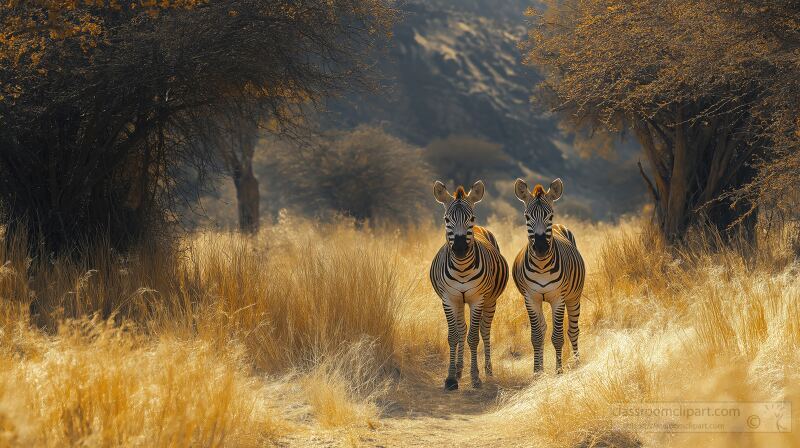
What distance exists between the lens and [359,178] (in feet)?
86.9

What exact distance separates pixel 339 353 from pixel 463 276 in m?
1.45

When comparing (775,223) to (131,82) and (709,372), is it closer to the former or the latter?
(709,372)

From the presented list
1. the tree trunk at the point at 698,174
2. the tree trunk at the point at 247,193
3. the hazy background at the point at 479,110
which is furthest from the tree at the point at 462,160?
the tree trunk at the point at 698,174

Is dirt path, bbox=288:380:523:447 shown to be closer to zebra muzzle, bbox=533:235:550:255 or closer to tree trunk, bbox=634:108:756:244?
zebra muzzle, bbox=533:235:550:255

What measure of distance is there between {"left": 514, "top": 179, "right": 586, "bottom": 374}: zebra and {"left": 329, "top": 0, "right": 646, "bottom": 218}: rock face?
36.7m

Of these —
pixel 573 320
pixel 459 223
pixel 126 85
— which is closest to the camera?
pixel 459 223

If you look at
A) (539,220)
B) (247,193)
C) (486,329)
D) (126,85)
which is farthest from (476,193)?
(247,193)

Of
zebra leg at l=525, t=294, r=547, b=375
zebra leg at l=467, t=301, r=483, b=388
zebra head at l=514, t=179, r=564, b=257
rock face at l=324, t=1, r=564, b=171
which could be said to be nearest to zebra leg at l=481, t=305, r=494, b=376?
zebra leg at l=467, t=301, r=483, b=388

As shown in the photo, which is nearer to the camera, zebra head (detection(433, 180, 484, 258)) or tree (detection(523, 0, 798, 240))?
zebra head (detection(433, 180, 484, 258))

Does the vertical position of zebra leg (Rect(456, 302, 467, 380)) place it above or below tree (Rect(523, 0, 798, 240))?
below

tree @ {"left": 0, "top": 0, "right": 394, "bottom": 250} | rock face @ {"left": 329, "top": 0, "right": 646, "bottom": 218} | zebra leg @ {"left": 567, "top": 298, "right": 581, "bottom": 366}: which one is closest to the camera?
zebra leg @ {"left": 567, "top": 298, "right": 581, "bottom": 366}

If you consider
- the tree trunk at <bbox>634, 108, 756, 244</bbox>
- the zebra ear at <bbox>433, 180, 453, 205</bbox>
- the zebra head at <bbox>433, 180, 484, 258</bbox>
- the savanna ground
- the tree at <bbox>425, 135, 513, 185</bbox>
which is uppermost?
the tree at <bbox>425, 135, 513, 185</bbox>

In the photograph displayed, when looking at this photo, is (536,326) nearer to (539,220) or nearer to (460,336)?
(460,336)

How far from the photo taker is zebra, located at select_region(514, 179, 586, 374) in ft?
27.6
